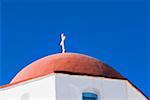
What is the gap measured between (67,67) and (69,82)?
68cm

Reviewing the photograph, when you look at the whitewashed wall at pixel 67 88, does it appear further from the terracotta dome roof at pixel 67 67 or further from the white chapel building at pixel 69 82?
the terracotta dome roof at pixel 67 67

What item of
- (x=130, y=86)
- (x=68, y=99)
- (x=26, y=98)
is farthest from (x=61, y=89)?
(x=130, y=86)

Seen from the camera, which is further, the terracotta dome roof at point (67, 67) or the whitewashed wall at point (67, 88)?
the terracotta dome roof at point (67, 67)

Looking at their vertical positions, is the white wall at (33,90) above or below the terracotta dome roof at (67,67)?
below

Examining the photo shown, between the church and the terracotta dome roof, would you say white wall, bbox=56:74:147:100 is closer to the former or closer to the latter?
the church

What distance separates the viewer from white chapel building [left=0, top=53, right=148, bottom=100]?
50.8 ft

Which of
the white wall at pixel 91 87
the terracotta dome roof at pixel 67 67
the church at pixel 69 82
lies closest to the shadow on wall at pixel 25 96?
the church at pixel 69 82

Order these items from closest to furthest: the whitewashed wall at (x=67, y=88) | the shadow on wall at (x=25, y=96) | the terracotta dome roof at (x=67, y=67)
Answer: the whitewashed wall at (x=67, y=88) < the terracotta dome roof at (x=67, y=67) < the shadow on wall at (x=25, y=96)

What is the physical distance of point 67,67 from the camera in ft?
52.7

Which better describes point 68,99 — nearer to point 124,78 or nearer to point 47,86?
point 47,86

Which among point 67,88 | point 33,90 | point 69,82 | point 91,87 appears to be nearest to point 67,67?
point 69,82

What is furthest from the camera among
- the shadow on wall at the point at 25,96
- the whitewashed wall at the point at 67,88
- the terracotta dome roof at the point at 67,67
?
the shadow on wall at the point at 25,96

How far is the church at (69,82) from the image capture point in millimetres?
15484

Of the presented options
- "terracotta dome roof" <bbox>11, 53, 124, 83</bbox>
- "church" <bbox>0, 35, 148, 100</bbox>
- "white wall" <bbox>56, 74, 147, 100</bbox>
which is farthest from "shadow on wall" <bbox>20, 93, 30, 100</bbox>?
"white wall" <bbox>56, 74, 147, 100</bbox>
